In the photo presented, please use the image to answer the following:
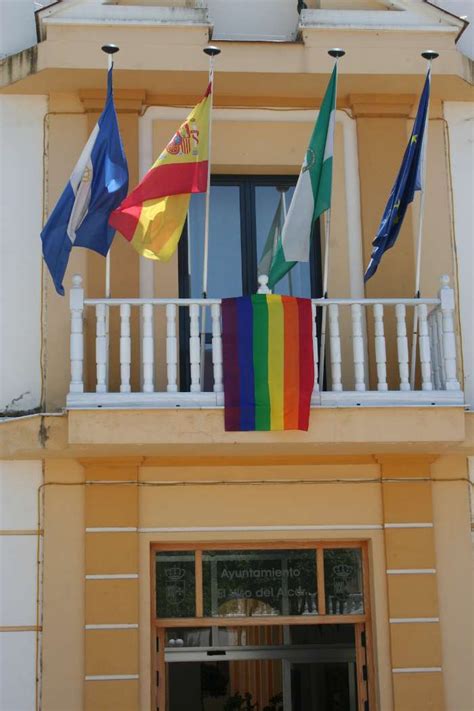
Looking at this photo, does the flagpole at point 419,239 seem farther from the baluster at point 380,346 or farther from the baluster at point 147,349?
the baluster at point 147,349

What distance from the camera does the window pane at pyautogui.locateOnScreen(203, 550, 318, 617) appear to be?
1065cm

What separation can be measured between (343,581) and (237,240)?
11.1ft

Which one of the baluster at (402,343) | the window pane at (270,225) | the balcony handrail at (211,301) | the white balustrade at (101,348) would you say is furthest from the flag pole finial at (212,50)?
the baluster at (402,343)

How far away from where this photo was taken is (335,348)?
10227 mm

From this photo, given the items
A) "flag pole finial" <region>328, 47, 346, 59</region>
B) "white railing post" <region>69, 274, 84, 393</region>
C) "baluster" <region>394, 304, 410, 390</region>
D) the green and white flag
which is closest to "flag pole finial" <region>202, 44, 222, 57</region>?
"flag pole finial" <region>328, 47, 346, 59</region>

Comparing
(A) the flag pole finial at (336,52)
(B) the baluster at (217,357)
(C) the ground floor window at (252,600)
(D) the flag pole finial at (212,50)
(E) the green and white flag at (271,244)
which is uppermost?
(A) the flag pole finial at (336,52)

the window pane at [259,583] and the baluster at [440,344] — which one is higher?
the baluster at [440,344]

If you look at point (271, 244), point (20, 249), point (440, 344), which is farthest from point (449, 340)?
point (20, 249)

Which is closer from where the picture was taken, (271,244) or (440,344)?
(440,344)

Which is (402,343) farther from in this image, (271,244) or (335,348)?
(271,244)

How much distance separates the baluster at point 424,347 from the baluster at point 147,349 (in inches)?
90.3

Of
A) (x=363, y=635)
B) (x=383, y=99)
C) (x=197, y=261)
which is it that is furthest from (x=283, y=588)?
(x=383, y=99)

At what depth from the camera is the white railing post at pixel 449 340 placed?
1016 centimetres

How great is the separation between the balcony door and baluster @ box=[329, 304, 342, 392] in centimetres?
116
